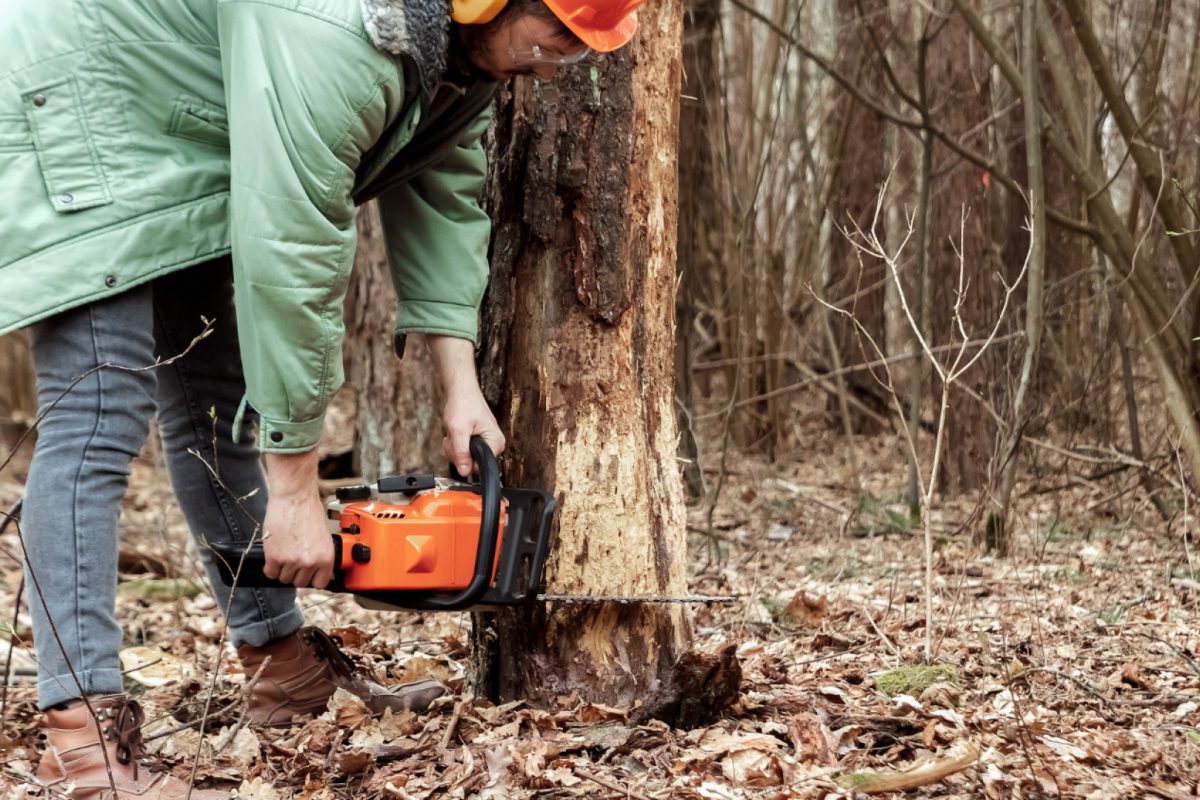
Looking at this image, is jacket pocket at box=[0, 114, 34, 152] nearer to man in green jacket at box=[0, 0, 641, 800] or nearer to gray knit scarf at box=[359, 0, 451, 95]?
man in green jacket at box=[0, 0, 641, 800]

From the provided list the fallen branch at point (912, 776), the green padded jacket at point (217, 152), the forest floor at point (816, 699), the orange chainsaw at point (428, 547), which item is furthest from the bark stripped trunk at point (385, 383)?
the fallen branch at point (912, 776)

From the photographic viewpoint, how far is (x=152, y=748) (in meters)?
3.09

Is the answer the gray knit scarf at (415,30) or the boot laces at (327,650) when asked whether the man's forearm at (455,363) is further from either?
the boot laces at (327,650)

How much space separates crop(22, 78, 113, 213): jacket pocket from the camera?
249 centimetres

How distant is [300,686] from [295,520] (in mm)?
815

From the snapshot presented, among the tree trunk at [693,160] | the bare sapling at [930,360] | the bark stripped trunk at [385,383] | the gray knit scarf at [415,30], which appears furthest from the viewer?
the tree trunk at [693,160]

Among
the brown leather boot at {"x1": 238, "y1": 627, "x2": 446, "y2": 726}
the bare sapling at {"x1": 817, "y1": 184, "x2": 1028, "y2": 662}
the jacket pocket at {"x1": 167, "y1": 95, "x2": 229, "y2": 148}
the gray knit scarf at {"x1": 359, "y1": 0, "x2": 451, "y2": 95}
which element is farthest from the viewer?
the bare sapling at {"x1": 817, "y1": 184, "x2": 1028, "y2": 662}

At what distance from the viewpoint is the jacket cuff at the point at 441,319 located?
117 inches

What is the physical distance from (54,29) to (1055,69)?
4128 mm

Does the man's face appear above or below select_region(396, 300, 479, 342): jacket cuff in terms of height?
above

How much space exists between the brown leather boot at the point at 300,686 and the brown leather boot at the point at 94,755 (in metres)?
0.60

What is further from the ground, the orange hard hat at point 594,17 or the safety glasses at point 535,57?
the orange hard hat at point 594,17

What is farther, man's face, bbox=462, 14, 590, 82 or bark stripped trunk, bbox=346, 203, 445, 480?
bark stripped trunk, bbox=346, 203, 445, 480

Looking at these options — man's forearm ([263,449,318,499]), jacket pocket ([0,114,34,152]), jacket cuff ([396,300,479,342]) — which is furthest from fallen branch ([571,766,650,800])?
jacket pocket ([0,114,34,152])
